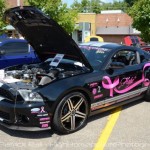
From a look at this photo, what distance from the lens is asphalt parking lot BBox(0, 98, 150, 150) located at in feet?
15.2

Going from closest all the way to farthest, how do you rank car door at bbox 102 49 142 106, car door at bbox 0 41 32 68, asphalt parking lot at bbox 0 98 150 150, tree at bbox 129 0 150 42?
1. asphalt parking lot at bbox 0 98 150 150
2. car door at bbox 102 49 142 106
3. car door at bbox 0 41 32 68
4. tree at bbox 129 0 150 42

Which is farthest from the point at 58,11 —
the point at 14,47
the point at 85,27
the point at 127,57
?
the point at 85,27

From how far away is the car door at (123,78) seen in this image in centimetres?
574

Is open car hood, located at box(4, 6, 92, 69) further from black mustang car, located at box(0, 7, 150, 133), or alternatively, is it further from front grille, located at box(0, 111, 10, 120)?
front grille, located at box(0, 111, 10, 120)

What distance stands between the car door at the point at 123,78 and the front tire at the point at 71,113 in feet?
1.99

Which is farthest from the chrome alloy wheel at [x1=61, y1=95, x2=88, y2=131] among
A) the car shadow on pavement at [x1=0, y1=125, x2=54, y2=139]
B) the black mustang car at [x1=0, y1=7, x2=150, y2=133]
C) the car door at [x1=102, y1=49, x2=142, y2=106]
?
the car door at [x1=102, y1=49, x2=142, y2=106]

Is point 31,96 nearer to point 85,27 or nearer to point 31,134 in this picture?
point 31,134

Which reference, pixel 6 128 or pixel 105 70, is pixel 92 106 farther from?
pixel 6 128

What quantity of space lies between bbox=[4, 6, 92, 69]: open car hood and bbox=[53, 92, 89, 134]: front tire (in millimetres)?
734

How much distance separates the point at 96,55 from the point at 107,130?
5.10ft

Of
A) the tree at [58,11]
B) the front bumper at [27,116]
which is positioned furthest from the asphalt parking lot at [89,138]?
the tree at [58,11]

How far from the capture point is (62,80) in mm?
5047

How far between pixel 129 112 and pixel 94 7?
238 ft

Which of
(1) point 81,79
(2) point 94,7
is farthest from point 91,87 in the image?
(2) point 94,7
